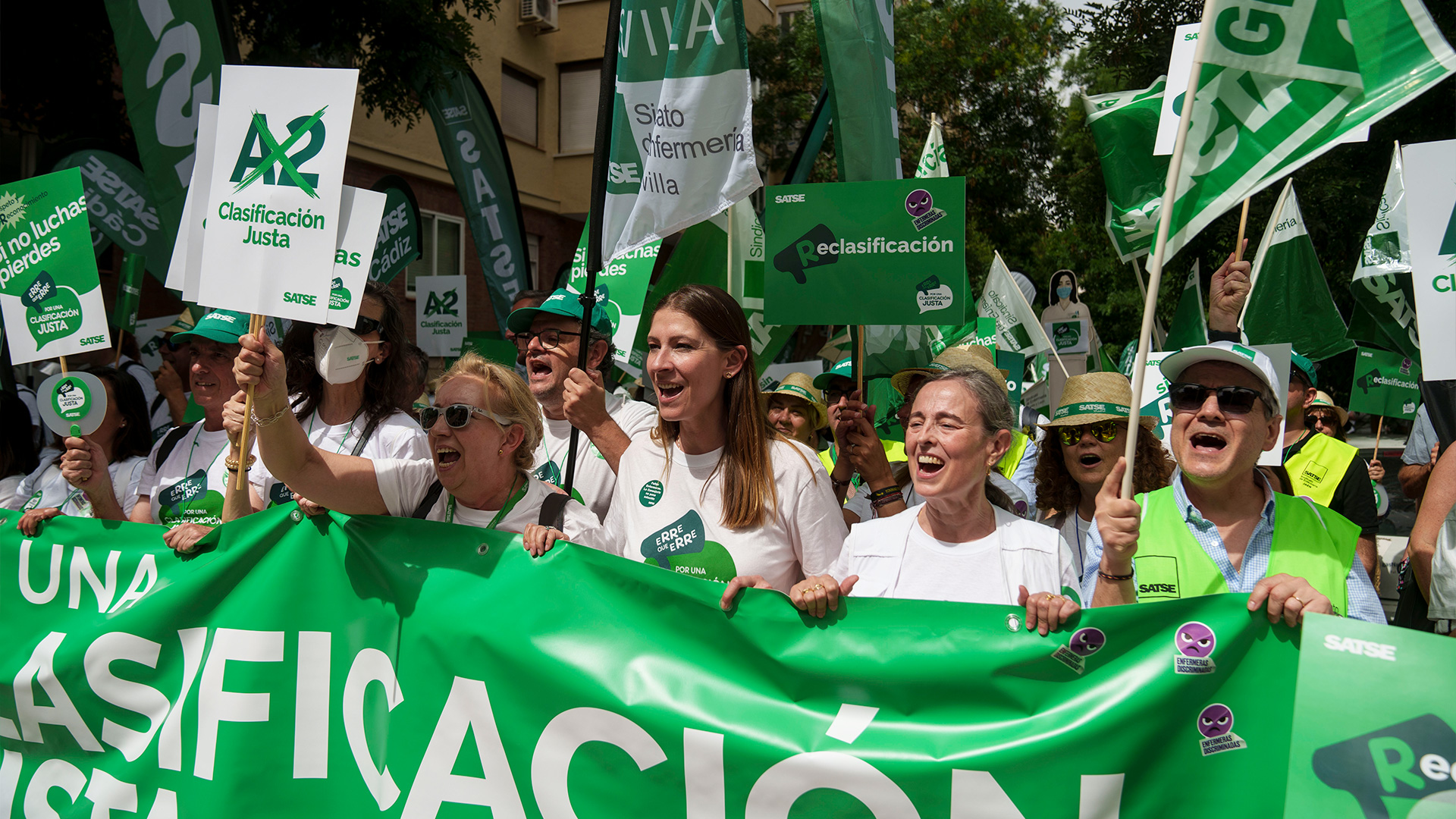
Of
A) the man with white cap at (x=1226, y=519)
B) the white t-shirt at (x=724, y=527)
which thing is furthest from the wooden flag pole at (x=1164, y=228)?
the white t-shirt at (x=724, y=527)

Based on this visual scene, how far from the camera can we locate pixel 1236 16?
7.81ft

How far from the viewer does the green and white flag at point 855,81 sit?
4164mm

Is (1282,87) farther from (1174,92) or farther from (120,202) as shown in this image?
(120,202)

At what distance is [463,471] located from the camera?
9.94ft

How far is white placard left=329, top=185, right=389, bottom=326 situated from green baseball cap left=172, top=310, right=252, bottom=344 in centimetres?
122

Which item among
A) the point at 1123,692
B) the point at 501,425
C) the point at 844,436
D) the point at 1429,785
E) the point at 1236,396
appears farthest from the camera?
the point at 844,436

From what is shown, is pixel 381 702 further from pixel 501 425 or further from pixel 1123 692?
pixel 1123 692

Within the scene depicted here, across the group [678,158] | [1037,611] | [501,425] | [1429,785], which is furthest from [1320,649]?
[678,158]

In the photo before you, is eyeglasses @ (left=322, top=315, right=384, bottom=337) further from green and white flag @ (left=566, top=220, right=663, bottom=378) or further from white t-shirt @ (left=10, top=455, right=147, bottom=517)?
green and white flag @ (left=566, top=220, right=663, bottom=378)

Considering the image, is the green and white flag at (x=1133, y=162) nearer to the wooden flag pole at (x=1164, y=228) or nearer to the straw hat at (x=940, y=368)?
the straw hat at (x=940, y=368)

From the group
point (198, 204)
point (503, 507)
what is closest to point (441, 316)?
point (198, 204)

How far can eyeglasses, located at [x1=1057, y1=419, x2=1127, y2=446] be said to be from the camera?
3836 mm

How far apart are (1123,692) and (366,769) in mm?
1883

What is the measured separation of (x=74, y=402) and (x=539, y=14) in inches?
725
